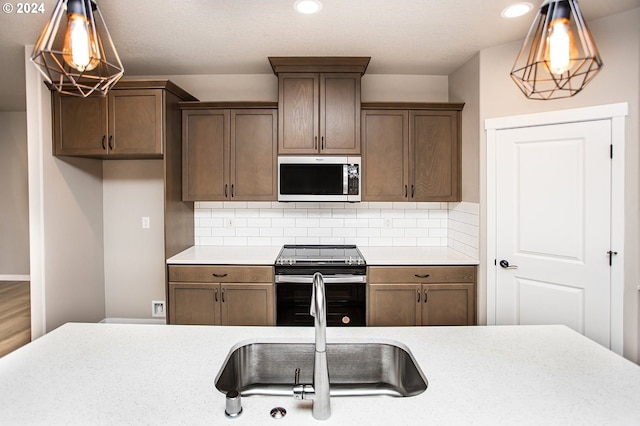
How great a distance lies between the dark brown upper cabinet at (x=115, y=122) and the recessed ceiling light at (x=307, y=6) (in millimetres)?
1271

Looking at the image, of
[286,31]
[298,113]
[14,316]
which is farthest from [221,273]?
[14,316]

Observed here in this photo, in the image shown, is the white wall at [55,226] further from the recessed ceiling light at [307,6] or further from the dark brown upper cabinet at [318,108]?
the recessed ceiling light at [307,6]

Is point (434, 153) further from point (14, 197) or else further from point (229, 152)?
point (14, 197)

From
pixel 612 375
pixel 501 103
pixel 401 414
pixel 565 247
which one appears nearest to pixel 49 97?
pixel 401 414

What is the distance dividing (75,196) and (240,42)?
6.30 ft

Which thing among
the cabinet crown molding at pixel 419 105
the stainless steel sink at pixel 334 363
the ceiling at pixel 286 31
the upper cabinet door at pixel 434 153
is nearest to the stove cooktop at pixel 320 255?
the upper cabinet door at pixel 434 153

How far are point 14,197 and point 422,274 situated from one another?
18.4 ft

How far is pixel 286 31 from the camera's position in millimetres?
2455

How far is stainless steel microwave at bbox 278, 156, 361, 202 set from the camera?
297cm

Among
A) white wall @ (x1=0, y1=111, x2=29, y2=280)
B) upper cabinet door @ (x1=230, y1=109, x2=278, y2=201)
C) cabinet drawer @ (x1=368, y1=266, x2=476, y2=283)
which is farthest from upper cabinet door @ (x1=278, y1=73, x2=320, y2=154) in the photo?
white wall @ (x1=0, y1=111, x2=29, y2=280)

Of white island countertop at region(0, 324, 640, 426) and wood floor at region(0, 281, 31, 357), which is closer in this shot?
white island countertop at region(0, 324, 640, 426)

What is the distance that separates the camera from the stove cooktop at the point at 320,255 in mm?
2748

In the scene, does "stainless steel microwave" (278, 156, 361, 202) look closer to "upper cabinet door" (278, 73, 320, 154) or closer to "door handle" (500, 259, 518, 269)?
"upper cabinet door" (278, 73, 320, 154)

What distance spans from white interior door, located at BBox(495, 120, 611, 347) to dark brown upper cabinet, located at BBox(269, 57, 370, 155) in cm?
117
